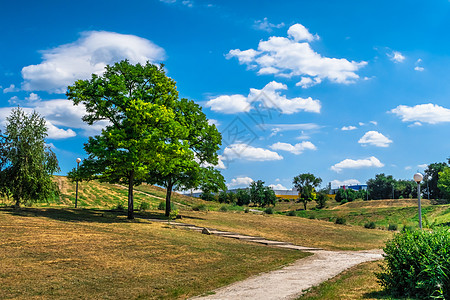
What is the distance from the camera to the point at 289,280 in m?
11.2

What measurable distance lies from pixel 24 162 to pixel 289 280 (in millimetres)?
20582

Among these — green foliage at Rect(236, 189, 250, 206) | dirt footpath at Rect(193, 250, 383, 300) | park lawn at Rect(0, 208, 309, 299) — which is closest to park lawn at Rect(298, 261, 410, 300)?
dirt footpath at Rect(193, 250, 383, 300)

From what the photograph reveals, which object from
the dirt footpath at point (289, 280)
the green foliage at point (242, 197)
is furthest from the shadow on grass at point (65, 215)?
the green foliage at point (242, 197)

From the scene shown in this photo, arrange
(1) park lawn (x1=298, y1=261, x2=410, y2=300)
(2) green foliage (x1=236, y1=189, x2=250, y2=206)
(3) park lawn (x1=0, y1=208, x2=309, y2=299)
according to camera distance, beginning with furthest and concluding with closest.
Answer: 1. (2) green foliage (x1=236, y1=189, x2=250, y2=206)
2. (3) park lawn (x1=0, y1=208, x2=309, y2=299)
3. (1) park lawn (x1=298, y1=261, x2=410, y2=300)

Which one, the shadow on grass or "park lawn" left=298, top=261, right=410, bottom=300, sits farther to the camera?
the shadow on grass

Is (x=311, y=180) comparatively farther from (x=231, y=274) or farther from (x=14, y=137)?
(x=231, y=274)

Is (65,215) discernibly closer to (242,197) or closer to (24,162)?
(24,162)

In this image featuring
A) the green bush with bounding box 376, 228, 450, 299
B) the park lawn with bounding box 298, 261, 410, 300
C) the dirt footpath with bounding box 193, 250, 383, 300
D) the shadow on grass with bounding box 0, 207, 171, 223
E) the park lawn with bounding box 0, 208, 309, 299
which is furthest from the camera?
the shadow on grass with bounding box 0, 207, 171, 223

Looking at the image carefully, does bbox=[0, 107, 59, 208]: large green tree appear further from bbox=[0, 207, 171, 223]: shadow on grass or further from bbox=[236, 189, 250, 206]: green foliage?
bbox=[236, 189, 250, 206]: green foliage

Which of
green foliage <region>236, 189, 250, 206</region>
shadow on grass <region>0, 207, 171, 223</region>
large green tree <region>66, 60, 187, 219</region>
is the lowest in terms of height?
green foliage <region>236, 189, 250, 206</region>

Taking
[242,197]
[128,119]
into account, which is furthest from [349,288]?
[242,197]

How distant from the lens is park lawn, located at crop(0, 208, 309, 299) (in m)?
10.1

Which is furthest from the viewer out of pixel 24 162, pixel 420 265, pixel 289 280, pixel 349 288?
pixel 24 162

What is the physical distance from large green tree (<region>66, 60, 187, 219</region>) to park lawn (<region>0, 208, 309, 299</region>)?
5.91 metres
